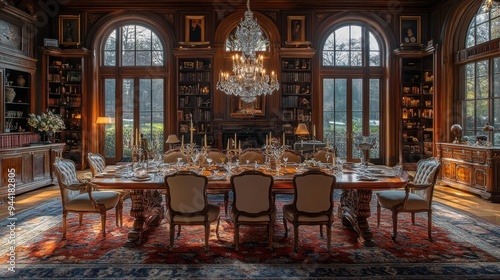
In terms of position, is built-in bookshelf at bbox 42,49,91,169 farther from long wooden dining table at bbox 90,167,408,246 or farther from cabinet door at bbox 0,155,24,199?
long wooden dining table at bbox 90,167,408,246

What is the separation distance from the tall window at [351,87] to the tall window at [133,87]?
5.21 m

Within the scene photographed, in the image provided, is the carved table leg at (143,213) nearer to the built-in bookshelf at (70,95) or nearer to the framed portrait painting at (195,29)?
the built-in bookshelf at (70,95)

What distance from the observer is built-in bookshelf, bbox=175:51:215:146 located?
33.6 ft

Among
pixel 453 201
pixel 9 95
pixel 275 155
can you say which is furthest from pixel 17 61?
pixel 453 201

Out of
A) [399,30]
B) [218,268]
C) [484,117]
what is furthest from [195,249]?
[399,30]

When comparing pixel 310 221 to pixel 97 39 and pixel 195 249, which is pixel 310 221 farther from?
pixel 97 39

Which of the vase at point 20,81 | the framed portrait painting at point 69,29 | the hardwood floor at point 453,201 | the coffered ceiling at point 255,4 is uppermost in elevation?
the coffered ceiling at point 255,4

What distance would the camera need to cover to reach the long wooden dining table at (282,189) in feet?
13.3

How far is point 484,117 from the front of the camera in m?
8.02

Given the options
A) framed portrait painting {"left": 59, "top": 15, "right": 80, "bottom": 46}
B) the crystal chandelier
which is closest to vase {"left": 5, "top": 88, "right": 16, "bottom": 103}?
framed portrait painting {"left": 59, "top": 15, "right": 80, "bottom": 46}

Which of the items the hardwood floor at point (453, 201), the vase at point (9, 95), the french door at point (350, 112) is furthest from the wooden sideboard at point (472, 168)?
the vase at point (9, 95)

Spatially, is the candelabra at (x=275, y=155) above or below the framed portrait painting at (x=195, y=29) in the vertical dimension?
below

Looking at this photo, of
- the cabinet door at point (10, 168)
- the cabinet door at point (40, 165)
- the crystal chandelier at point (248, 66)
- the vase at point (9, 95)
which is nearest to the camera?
the crystal chandelier at point (248, 66)

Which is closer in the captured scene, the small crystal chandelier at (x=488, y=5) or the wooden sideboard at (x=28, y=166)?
the small crystal chandelier at (x=488, y=5)
